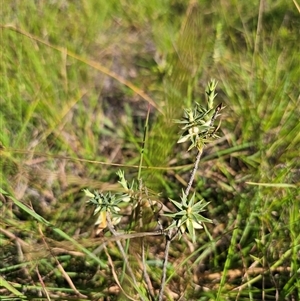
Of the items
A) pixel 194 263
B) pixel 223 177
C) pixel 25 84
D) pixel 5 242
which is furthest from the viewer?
pixel 25 84

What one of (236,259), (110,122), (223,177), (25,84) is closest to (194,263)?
(236,259)

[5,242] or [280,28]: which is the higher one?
[280,28]

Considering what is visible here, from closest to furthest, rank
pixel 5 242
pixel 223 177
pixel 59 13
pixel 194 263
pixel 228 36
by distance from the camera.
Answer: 1. pixel 194 263
2. pixel 5 242
3. pixel 223 177
4. pixel 228 36
5. pixel 59 13

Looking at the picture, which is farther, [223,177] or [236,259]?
[223,177]

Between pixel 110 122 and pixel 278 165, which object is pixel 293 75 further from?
pixel 110 122

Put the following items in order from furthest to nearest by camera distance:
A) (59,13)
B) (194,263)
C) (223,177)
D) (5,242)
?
1. (59,13)
2. (223,177)
3. (5,242)
4. (194,263)

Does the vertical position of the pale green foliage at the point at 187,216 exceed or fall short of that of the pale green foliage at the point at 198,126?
it falls short

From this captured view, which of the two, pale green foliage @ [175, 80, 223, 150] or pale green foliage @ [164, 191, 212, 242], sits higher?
pale green foliage @ [175, 80, 223, 150]

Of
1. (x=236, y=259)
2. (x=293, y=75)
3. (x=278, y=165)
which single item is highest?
(x=293, y=75)

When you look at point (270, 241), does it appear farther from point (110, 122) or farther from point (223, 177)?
point (110, 122)

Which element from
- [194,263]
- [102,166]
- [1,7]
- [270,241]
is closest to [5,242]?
[102,166]
